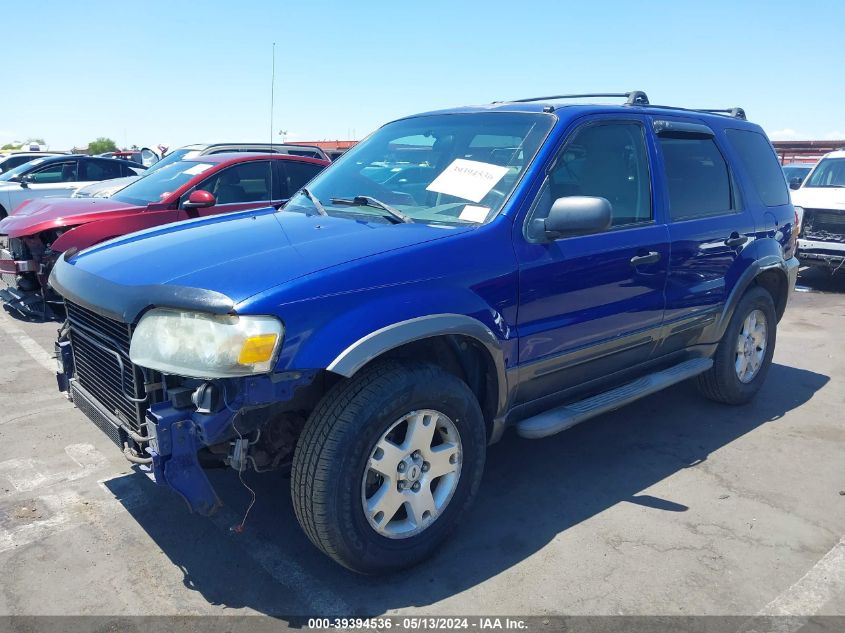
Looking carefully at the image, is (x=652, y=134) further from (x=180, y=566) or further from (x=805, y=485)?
(x=180, y=566)

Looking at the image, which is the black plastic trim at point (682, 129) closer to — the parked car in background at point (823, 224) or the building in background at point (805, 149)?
the parked car in background at point (823, 224)

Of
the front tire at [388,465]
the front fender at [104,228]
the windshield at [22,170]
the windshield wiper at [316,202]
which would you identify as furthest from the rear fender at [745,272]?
the windshield at [22,170]

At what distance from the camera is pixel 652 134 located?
13.3 ft

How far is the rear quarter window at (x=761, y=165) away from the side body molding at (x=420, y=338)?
9.20 ft

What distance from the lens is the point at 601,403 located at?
3.65 meters

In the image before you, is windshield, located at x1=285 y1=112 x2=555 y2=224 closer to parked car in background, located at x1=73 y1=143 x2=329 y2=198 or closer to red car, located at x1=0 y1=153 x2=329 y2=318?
red car, located at x1=0 y1=153 x2=329 y2=318

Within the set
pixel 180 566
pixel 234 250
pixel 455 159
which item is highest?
pixel 455 159

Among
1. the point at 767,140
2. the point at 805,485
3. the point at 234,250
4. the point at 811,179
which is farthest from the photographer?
the point at 811,179

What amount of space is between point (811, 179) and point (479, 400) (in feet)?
33.3

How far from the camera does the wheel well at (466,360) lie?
306cm

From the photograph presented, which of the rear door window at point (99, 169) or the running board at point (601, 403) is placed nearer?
the running board at point (601, 403)

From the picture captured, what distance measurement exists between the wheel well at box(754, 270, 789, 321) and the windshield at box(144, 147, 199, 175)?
257 inches

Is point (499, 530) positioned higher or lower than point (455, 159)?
lower

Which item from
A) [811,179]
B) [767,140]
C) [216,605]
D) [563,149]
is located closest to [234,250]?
[216,605]
